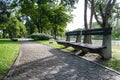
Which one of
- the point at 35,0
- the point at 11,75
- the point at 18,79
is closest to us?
the point at 18,79

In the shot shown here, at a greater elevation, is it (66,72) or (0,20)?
(0,20)

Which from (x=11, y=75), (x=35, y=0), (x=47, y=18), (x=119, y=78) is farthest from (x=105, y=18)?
(x=47, y=18)

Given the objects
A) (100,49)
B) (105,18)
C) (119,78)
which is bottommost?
(119,78)

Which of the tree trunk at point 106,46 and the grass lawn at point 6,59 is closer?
the grass lawn at point 6,59

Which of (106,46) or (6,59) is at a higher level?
(106,46)

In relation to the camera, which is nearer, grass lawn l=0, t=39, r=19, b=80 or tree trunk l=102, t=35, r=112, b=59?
grass lawn l=0, t=39, r=19, b=80

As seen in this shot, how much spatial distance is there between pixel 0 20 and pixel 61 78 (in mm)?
27749

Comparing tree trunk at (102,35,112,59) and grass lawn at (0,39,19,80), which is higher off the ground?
tree trunk at (102,35,112,59)

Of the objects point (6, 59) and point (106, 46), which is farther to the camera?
point (6, 59)

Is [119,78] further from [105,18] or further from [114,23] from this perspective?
[114,23]

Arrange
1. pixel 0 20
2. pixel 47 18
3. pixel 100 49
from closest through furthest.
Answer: pixel 100 49 < pixel 0 20 < pixel 47 18

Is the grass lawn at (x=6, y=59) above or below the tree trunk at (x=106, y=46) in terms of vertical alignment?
below

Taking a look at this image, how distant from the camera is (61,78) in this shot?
4.49 m

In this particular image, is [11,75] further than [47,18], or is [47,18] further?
[47,18]
